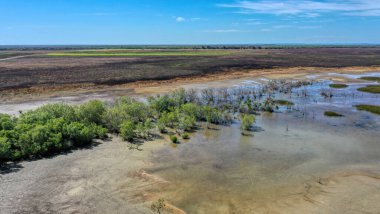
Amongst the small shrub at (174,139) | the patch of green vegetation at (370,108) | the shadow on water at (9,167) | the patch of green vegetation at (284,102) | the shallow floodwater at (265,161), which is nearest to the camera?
the shallow floodwater at (265,161)

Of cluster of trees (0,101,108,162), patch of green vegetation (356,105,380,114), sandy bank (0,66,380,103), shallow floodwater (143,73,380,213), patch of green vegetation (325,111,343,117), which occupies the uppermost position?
cluster of trees (0,101,108,162)

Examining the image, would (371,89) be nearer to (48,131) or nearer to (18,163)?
(48,131)

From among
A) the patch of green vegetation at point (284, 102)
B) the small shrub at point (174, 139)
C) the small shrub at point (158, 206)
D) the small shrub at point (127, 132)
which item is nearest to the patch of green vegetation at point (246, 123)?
the small shrub at point (174, 139)

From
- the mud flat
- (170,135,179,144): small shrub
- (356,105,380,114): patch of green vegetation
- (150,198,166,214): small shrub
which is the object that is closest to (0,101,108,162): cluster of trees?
the mud flat

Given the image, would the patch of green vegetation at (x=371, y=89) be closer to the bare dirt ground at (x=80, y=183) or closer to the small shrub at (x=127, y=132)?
the small shrub at (x=127, y=132)

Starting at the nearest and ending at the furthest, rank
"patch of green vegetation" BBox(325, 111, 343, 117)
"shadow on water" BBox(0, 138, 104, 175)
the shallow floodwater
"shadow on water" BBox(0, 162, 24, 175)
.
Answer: the shallow floodwater < "shadow on water" BBox(0, 162, 24, 175) < "shadow on water" BBox(0, 138, 104, 175) < "patch of green vegetation" BBox(325, 111, 343, 117)

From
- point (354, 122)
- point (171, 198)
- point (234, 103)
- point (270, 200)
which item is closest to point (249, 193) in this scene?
point (270, 200)

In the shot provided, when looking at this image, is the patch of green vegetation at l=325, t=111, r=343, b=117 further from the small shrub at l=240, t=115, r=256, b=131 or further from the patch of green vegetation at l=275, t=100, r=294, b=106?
the small shrub at l=240, t=115, r=256, b=131

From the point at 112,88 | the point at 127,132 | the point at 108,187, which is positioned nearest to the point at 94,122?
the point at 127,132
